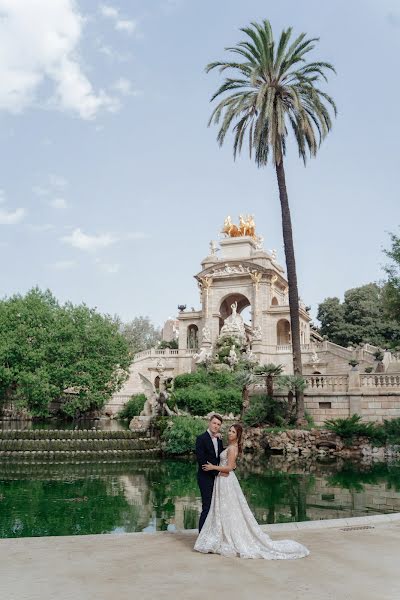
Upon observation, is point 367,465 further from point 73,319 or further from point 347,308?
point 347,308

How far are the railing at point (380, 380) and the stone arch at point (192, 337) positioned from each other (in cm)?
3059

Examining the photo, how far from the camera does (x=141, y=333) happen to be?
79.5 meters

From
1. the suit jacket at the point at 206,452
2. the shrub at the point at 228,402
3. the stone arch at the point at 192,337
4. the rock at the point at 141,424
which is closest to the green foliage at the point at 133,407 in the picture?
the rock at the point at 141,424

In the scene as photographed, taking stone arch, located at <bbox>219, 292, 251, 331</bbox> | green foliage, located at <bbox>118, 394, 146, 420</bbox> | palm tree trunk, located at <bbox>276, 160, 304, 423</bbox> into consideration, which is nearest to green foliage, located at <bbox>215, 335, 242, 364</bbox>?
green foliage, located at <bbox>118, 394, 146, 420</bbox>

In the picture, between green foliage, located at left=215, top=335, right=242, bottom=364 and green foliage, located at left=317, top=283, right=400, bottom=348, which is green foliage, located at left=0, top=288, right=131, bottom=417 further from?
green foliage, located at left=317, top=283, right=400, bottom=348

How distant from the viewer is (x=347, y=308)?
6469cm

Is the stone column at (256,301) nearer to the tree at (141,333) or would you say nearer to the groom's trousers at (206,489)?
the tree at (141,333)

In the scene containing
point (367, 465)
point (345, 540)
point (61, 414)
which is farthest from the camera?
point (61, 414)

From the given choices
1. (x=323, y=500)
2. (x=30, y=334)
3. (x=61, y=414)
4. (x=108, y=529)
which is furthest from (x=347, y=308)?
(x=108, y=529)

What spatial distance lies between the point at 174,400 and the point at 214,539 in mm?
20203

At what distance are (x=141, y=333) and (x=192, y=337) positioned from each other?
944 inches

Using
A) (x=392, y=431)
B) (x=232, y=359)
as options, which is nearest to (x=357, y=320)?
(x=232, y=359)

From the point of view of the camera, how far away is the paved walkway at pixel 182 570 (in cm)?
546

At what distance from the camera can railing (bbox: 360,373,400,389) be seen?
25.6m
